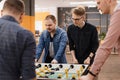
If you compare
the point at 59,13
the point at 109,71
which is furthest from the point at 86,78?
the point at 59,13

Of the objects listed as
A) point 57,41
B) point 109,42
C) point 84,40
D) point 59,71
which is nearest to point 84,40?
point 84,40

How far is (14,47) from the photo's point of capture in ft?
6.50

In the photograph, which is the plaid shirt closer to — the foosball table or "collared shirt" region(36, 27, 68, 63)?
the foosball table

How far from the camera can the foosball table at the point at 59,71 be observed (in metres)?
3.13

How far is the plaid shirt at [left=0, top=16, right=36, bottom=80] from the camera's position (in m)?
1.98

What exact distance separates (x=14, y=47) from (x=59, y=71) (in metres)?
1.64

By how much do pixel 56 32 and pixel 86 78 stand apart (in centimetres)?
242

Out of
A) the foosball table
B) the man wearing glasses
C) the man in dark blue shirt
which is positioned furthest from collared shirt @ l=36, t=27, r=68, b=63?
the man in dark blue shirt

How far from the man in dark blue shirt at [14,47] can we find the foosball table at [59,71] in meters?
0.97

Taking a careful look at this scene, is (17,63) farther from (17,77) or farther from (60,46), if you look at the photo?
(60,46)

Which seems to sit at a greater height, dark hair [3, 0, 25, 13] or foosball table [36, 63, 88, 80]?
dark hair [3, 0, 25, 13]

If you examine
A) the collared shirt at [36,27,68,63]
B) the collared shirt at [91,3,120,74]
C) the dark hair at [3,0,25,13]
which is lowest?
the collared shirt at [36,27,68,63]

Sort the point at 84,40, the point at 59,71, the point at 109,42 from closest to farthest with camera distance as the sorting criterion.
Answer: the point at 109,42 < the point at 59,71 < the point at 84,40

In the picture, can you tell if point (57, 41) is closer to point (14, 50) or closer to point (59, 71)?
point (59, 71)
